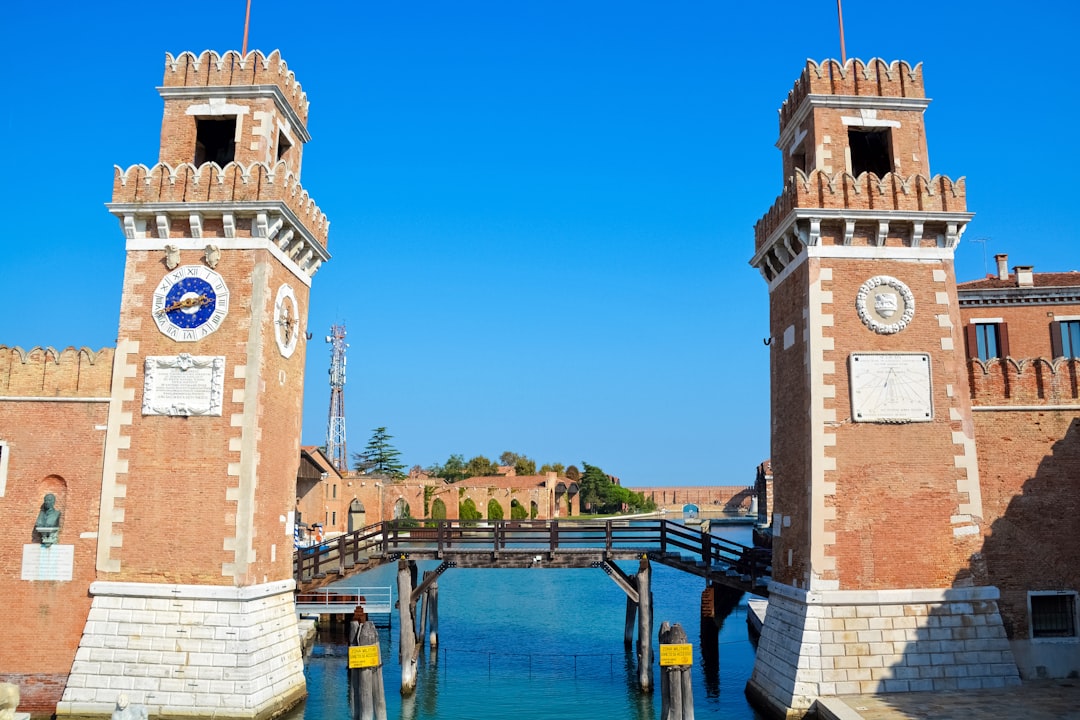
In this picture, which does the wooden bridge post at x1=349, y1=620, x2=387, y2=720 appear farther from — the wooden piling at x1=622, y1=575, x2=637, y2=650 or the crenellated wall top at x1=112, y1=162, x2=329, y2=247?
the wooden piling at x1=622, y1=575, x2=637, y2=650

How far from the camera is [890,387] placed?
19.0 m

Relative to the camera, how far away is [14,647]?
60.7ft

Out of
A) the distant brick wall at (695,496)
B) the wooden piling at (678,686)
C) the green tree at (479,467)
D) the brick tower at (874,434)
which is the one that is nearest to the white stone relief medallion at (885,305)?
the brick tower at (874,434)

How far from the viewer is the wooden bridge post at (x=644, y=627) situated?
22688 millimetres

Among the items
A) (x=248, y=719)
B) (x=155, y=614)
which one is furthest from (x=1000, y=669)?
(x=155, y=614)

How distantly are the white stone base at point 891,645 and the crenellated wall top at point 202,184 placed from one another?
1475cm

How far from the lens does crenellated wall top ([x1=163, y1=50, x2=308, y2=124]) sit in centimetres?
2055

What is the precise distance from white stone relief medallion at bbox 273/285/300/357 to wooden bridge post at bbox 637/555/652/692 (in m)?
11.0

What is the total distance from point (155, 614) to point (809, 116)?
18619mm

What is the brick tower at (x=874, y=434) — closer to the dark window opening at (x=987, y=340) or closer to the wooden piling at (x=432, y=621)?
the dark window opening at (x=987, y=340)

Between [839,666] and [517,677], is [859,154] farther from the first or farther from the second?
[517,677]

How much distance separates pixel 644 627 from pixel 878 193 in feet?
41.5

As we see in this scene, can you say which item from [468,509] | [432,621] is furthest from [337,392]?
[432,621]

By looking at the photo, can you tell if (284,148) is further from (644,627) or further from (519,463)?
(519,463)
